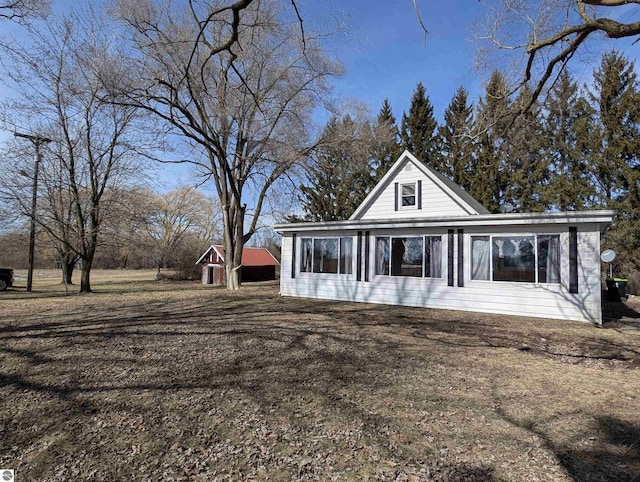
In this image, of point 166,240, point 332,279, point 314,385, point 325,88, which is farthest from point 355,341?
point 166,240

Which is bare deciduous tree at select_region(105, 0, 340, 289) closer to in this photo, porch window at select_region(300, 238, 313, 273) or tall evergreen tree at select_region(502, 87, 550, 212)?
porch window at select_region(300, 238, 313, 273)

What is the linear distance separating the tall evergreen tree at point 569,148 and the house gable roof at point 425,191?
8537 mm

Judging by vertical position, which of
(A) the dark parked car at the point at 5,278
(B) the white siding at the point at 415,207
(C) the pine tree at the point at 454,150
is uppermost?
(C) the pine tree at the point at 454,150

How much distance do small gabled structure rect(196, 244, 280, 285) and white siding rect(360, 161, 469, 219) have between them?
394 inches

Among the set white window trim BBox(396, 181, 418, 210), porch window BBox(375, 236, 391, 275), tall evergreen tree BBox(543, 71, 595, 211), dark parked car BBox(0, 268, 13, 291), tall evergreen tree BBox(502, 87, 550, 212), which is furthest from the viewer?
tall evergreen tree BBox(502, 87, 550, 212)

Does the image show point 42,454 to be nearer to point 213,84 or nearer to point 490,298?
point 490,298

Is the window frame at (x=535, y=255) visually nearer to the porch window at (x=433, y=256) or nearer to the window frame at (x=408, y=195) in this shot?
the porch window at (x=433, y=256)

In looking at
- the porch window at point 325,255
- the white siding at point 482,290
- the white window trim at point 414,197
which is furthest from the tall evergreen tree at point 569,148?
the porch window at point 325,255

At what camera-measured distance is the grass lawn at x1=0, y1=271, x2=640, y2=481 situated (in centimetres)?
246

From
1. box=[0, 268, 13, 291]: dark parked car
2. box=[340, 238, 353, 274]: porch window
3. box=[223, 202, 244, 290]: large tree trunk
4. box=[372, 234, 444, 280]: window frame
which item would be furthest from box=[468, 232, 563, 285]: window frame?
box=[0, 268, 13, 291]: dark parked car

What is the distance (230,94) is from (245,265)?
11.9 metres

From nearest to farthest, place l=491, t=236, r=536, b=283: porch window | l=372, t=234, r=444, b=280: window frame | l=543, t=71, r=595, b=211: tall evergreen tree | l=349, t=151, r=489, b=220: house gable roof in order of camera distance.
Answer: l=491, t=236, r=536, b=283: porch window < l=372, t=234, r=444, b=280: window frame < l=349, t=151, r=489, b=220: house gable roof < l=543, t=71, r=595, b=211: tall evergreen tree

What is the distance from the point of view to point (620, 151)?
1834 centimetres

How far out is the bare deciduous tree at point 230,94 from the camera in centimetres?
1191
